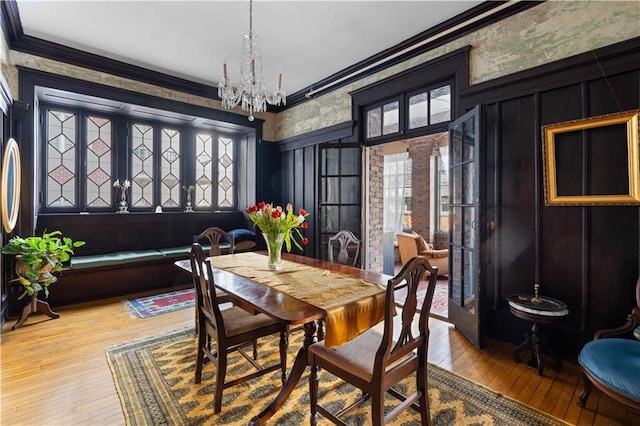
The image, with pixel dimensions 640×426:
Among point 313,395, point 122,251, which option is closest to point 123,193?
point 122,251

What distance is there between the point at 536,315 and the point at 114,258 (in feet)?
15.4

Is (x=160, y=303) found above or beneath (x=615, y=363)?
beneath

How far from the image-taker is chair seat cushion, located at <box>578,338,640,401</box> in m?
1.57

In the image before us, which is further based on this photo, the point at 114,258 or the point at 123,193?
the point at 123,193

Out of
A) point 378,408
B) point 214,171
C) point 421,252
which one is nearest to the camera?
point 378,408

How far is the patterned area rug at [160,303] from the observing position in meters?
3.62

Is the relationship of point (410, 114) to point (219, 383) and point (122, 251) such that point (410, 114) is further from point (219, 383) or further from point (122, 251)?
point (122, 251)

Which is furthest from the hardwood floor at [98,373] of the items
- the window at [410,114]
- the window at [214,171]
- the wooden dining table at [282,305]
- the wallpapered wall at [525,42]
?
the window at [214,171]

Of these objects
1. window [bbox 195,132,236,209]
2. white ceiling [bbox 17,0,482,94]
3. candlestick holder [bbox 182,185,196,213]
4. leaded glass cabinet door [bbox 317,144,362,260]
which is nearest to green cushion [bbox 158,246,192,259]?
candlestick holder [bbox 182,185,196,213]

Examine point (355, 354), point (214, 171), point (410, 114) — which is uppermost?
point (410, 114)

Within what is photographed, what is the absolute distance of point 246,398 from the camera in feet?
6.69

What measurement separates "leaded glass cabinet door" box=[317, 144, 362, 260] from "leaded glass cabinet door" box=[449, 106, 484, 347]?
131 cm

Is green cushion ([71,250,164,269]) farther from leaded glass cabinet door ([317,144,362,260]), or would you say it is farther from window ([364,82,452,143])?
window ([364,82,452,143])

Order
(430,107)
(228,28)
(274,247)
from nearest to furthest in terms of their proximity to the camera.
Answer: (274,247) < (228,28) < (430,107)
